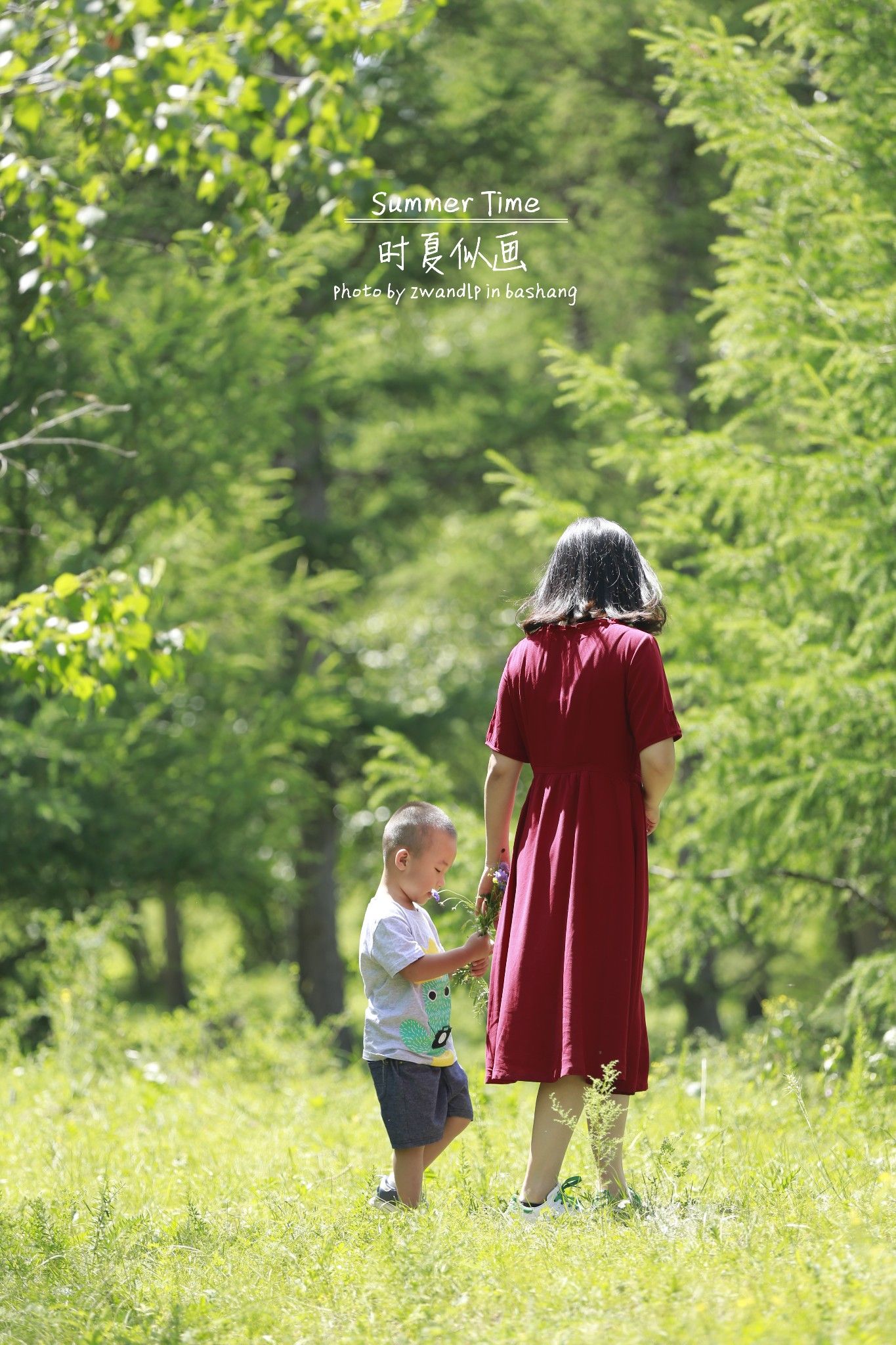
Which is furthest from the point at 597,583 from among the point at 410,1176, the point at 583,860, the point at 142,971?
the point at 142,971

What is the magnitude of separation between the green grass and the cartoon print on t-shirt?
1.27 ft

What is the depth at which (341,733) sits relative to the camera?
40.2 ft

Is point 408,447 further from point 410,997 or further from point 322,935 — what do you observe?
point 410,997

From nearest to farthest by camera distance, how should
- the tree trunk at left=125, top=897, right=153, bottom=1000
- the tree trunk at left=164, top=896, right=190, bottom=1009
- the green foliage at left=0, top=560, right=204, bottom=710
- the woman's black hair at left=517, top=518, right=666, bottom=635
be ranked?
1. the woman's black hair at left=517, top=518, right=666, bottom=635
2. the green foliage at left=0, top=560, right=204, bottom=710
3. the tree trunk at left=164, top=896, right=190, bottom=1009
4. the tree trunk at left=125, top=897, right=153, bottom=1000

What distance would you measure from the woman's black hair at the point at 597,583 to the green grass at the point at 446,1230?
1606 millimetres

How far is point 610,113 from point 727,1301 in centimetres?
1213

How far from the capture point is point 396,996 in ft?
12.3

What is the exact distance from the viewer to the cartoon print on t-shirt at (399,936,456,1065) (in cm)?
372

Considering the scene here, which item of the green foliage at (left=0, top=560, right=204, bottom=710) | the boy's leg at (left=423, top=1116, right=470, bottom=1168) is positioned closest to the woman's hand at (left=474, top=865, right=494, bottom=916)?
the boy's leg at (left=423, top=1116, right=470, bottom=1168)

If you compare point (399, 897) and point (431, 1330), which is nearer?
point (431, 1330)

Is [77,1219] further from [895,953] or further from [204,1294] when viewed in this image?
[895,953]

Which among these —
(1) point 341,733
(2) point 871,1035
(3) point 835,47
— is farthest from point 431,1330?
(1) point 341,733

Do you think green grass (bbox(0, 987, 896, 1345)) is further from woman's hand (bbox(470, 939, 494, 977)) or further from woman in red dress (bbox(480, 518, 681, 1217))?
woman's hand (bbox(470, 939, 494, 977))

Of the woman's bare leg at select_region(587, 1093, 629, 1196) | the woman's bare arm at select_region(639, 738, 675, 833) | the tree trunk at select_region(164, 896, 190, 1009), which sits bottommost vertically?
the tree trunk at select_region(164, 896, 190, 1009)
